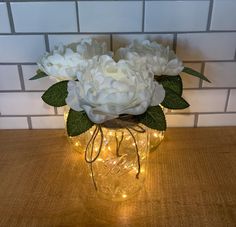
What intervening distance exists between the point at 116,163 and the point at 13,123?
336mm

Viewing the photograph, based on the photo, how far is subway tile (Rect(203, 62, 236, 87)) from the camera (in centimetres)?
73

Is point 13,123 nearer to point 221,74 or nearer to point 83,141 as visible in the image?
point 83,141

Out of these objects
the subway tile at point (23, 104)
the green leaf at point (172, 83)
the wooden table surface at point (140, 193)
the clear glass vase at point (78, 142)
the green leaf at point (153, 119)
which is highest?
the green leaf at point (172, 83)

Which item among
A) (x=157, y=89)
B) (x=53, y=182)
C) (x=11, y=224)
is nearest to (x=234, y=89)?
(x=157, y=89)

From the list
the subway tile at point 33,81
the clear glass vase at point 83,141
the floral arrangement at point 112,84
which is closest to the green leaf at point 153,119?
the floral arrangement at point 112,84

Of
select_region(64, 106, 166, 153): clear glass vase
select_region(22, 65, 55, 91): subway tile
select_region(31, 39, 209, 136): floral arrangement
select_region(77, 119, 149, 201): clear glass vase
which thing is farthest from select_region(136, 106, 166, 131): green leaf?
select_region(22, 65, 55, 91): subway tile

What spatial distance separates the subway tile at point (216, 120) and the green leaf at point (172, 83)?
10.0 inches

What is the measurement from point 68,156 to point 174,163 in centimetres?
25

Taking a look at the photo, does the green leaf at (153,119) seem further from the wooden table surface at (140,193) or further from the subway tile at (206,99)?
the subway tile at (206,99)

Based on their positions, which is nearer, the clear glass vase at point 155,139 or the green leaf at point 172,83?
the green leaf at point 172,83

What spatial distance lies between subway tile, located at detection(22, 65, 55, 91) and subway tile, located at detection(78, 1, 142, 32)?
16 centimetres

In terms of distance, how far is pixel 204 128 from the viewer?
82 centimetres

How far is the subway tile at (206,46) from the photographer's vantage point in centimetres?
69

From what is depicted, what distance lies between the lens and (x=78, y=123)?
1.62 ft
